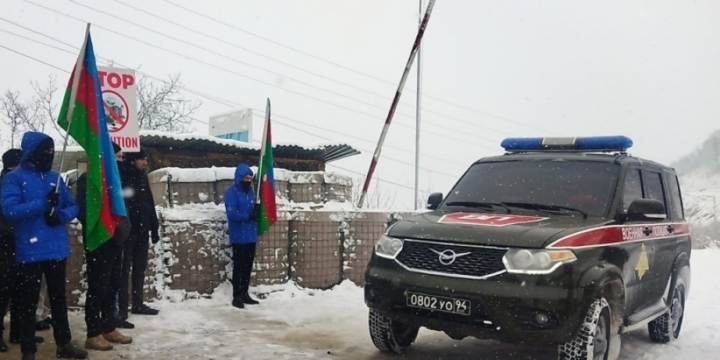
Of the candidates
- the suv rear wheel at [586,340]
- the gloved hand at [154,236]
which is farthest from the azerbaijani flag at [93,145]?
the suv rear wheel at [586,340]

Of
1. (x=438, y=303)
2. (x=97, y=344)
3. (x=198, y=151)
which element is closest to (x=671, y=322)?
(x=438, y=303)

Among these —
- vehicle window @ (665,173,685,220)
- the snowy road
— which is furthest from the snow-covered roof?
vehicle window @ (665,173,685,220)

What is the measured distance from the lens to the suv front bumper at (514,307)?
4164mm


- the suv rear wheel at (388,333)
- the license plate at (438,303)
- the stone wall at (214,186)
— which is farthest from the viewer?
the stone wall at (214,186)

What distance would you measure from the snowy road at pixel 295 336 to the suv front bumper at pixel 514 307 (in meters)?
1.17

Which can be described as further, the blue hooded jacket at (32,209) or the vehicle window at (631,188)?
the vehicle window at (631,188)

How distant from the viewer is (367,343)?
19.2 feet

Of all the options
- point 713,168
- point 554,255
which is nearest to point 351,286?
point 554,255

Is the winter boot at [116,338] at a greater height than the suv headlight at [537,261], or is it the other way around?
the suv headlight at [537,261]

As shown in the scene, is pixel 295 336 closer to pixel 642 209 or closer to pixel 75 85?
pixel 75 85

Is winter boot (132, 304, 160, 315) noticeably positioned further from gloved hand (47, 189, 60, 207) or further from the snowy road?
gloved hand (47, 189, 60, 207)

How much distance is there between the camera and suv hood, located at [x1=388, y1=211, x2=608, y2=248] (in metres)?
4.35

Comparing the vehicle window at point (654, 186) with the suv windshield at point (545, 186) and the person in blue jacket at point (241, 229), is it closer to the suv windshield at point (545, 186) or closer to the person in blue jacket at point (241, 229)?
the suv windshield at point (545, 186)

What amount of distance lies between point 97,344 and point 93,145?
1.72m
